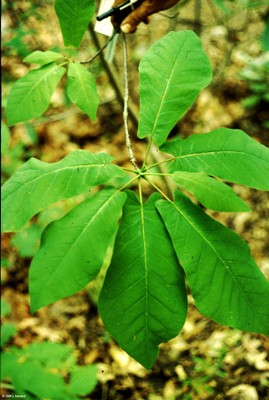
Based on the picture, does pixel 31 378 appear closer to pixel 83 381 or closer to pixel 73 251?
pixel 83 381

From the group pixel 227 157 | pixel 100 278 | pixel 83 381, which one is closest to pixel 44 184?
pixel 227 157

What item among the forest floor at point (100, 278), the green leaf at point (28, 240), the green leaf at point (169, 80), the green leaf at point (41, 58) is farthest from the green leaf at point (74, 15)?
the green leaf at point (28, 240)

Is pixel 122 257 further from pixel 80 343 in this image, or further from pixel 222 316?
pixel 80 343

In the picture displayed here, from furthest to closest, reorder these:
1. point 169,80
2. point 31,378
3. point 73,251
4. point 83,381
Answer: point 83,381
point 31,378
point 169,80
point 73,251

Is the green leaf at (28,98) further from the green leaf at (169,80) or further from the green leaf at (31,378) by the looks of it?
the green leaf at (31,378)

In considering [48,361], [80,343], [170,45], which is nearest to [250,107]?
[170,45]
